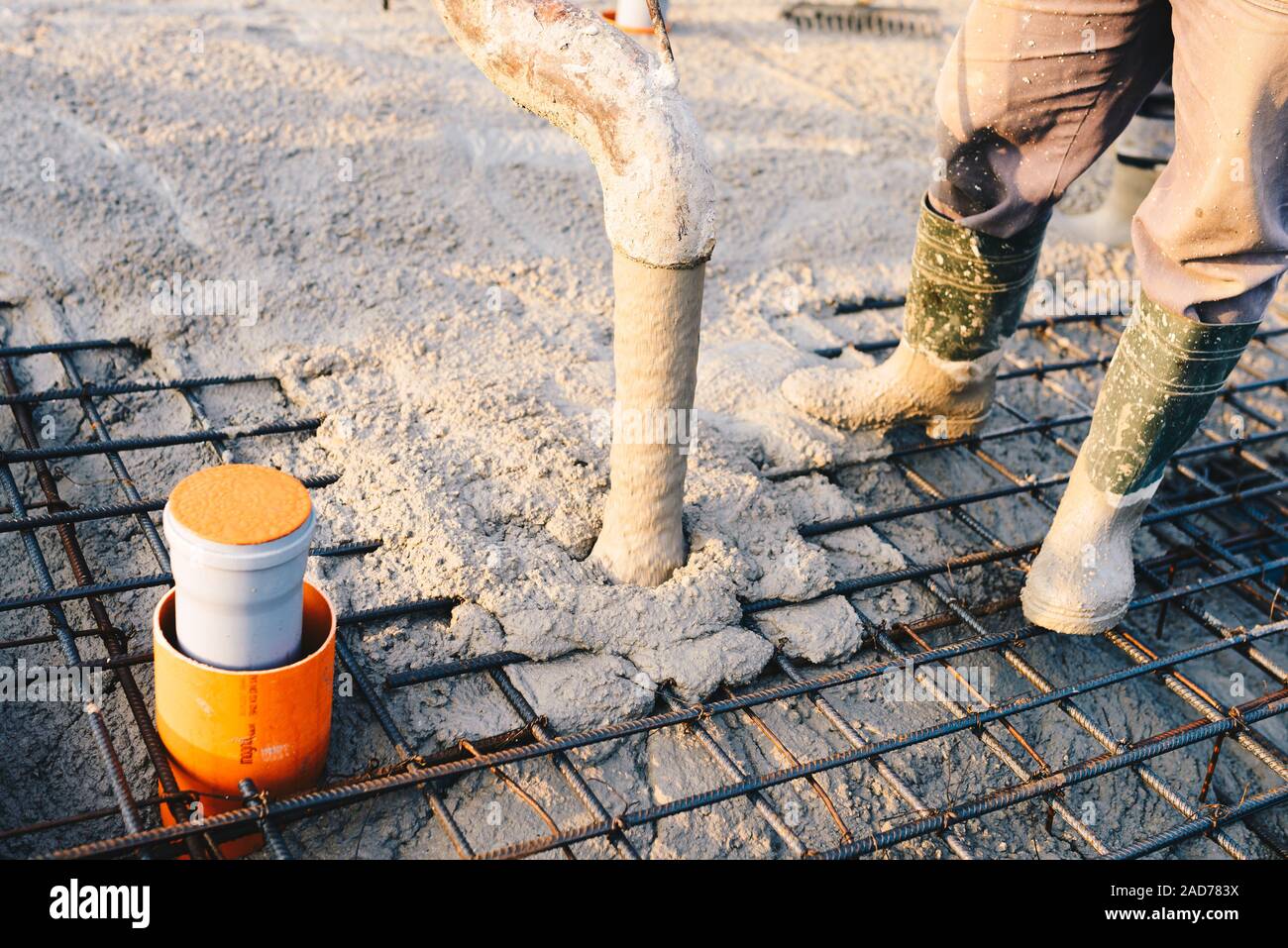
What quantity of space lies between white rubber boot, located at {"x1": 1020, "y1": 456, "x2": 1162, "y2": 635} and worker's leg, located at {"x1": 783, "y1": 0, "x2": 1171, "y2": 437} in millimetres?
524

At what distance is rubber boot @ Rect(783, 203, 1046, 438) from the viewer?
298 centimetres

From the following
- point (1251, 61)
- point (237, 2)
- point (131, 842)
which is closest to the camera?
point (131, 842)

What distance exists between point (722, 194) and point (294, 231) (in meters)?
1.48

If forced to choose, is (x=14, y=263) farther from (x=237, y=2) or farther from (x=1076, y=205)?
(x=1076, y=205)

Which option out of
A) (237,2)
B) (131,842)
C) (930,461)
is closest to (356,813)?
(131,842)

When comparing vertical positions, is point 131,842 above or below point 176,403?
above

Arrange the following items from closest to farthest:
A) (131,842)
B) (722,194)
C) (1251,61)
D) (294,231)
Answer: (131,842) < (1251,61) < (294,231) < (722,194)

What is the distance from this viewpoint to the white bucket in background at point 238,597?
1.83m

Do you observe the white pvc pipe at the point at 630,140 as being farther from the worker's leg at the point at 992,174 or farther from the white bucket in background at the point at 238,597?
the worker's leg at the point at 992,174

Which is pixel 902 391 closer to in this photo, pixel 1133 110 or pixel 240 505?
pixel 1133 110

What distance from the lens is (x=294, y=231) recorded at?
12.0 feet

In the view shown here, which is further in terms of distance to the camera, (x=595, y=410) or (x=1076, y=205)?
(x=1076, y=205)

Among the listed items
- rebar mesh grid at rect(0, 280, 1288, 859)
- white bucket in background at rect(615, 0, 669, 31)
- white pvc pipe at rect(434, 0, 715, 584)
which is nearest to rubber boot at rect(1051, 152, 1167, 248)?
rebar mesh grid at rect(0, 280, 1288, 859)

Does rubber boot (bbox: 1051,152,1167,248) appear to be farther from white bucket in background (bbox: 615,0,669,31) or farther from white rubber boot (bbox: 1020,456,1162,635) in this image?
white rubber boot (bbox: 1020,456,1162,635)
